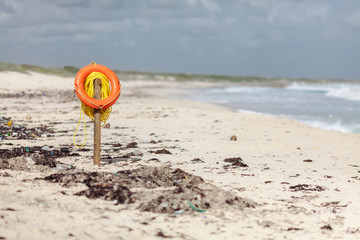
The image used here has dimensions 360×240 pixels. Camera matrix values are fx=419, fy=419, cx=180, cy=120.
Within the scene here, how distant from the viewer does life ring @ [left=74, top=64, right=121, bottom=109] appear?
6945mm

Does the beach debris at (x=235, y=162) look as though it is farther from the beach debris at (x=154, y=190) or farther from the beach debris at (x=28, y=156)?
the beach debris at (x=28, y=156)

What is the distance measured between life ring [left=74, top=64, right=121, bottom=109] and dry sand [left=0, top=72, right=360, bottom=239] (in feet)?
3.39

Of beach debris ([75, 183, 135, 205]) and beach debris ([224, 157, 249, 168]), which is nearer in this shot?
beach debris ([75, 183, 135, 205])

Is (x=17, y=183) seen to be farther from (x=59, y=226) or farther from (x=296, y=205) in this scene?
(x=296, y=205)

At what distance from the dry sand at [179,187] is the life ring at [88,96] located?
1033 mm

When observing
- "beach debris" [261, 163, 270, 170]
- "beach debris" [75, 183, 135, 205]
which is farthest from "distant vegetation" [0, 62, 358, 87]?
"beach debris" [75, 183, 135, 205]

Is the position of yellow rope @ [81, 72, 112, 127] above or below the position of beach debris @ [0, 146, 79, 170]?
above

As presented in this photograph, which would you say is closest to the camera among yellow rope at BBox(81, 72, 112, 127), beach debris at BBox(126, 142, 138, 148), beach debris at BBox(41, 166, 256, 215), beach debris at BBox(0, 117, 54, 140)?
beach debris at BBox(41, 166, 256, 215)

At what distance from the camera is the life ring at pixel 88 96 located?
6.95 m

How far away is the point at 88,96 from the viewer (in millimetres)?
6992

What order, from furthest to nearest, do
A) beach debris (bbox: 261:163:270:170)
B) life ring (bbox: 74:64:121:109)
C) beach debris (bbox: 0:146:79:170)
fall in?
beach debris (bbox: 261:163:270:170)
life ring (bbox: 74:64:121:109)
beach debris (bbox: 0:146:79:170)

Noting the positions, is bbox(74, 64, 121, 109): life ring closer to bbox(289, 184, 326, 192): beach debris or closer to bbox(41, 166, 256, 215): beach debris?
bbox(41, 166, 256, 215): beach debris

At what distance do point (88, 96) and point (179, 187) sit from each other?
243cm

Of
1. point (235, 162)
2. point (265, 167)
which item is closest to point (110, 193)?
point (235, 162)
